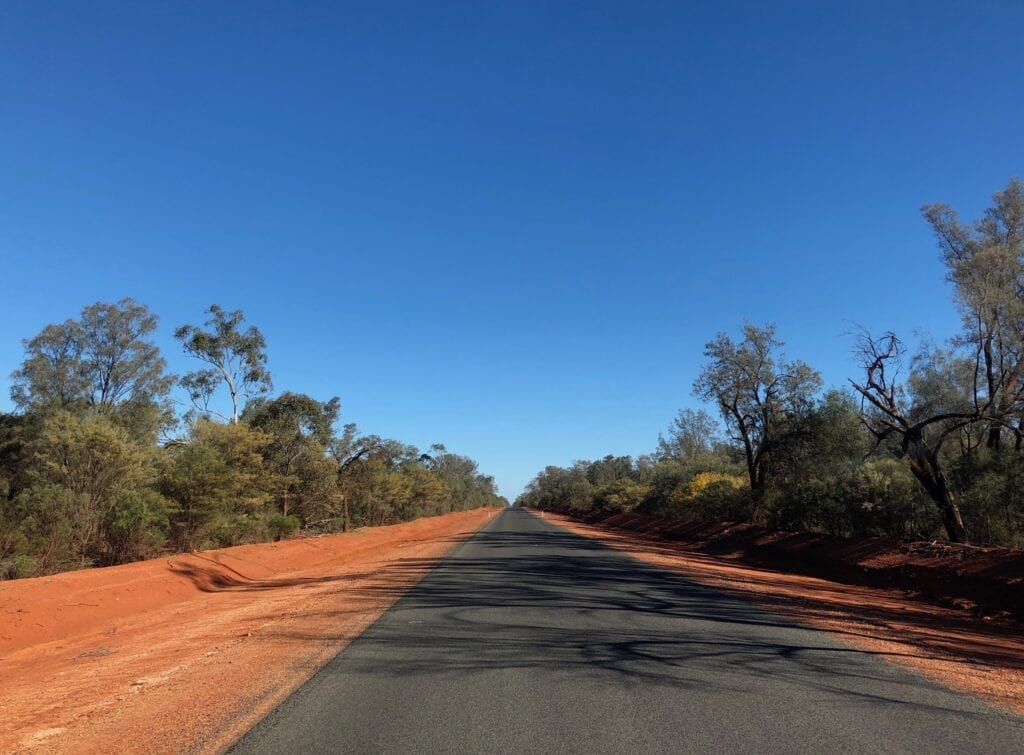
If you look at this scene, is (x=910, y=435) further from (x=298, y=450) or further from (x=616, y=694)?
→ (x=298, y=450)

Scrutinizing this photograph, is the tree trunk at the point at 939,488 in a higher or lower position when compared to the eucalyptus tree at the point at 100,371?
lower

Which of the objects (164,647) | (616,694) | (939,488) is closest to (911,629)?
(616,694)

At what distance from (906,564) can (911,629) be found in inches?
301

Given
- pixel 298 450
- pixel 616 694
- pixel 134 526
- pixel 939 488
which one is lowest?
pixel 616 694

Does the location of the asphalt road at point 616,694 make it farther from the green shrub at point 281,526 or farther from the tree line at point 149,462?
the green shrub at point 281,526

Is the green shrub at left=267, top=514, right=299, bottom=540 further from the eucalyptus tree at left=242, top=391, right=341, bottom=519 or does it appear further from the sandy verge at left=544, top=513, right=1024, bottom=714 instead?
the sandy verge at left=544, top=513, right=1024, bottom=714

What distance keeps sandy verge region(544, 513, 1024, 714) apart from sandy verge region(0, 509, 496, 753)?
7022 mm

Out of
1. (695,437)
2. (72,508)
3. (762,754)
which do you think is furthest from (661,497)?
(762,754)

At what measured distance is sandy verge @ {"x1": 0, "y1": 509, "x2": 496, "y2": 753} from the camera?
593 centimetres

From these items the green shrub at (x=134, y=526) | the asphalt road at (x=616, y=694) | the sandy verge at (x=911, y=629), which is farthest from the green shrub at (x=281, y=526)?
the asphalt road at (x=616, y=694)

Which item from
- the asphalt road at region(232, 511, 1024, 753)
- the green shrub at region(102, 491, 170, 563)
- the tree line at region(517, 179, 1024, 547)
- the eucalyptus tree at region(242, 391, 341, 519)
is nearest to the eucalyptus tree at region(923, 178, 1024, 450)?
the tree line at region(517, 179, 1024, 547)

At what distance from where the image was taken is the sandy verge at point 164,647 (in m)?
5.93

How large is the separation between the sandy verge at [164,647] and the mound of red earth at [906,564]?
12.0m

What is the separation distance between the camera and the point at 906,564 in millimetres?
16453
